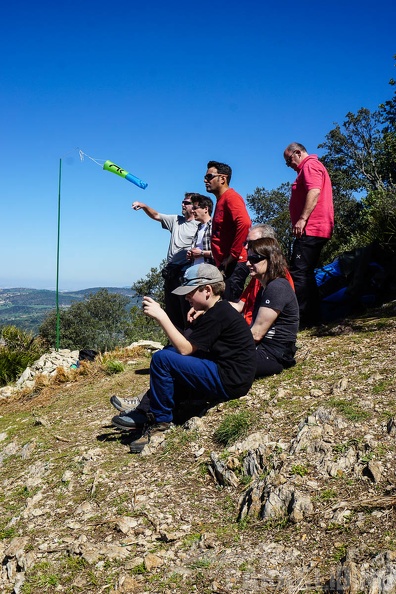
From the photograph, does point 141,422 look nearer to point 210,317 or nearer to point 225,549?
point 210,317

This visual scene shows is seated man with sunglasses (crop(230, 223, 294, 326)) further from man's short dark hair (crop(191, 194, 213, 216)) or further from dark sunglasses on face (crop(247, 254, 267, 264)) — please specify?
man's short dark hair (crop(191, 194, 213, 216))

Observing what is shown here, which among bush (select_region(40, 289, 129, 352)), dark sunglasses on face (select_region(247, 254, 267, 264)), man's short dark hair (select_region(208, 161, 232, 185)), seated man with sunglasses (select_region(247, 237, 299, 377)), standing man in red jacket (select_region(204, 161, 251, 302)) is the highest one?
man's short dark hair (select_region(208, 161, 232, 185))

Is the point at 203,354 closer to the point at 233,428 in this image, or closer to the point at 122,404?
the point at 233,428

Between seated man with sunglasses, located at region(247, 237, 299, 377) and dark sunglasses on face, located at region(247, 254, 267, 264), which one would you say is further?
dark sunglasses on face, located at region(247, 254, 267, 264)

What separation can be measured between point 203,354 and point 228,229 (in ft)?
6.09

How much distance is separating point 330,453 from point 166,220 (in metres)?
4.28

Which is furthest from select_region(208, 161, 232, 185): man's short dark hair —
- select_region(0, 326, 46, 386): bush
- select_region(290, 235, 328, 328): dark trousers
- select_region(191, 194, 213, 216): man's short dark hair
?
select_region(0, 326, 46, 386): bush

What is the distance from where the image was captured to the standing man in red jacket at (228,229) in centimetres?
527

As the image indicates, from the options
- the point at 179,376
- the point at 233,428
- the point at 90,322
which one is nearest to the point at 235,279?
the point at 179,376

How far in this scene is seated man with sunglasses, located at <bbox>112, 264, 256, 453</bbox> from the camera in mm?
3820

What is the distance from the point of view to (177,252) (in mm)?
6352

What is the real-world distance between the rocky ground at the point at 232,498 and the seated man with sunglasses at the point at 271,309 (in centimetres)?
21

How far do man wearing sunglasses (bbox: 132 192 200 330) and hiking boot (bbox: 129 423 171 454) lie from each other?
2.04 meters

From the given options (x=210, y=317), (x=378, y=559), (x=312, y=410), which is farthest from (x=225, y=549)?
(x=210, y=317)
